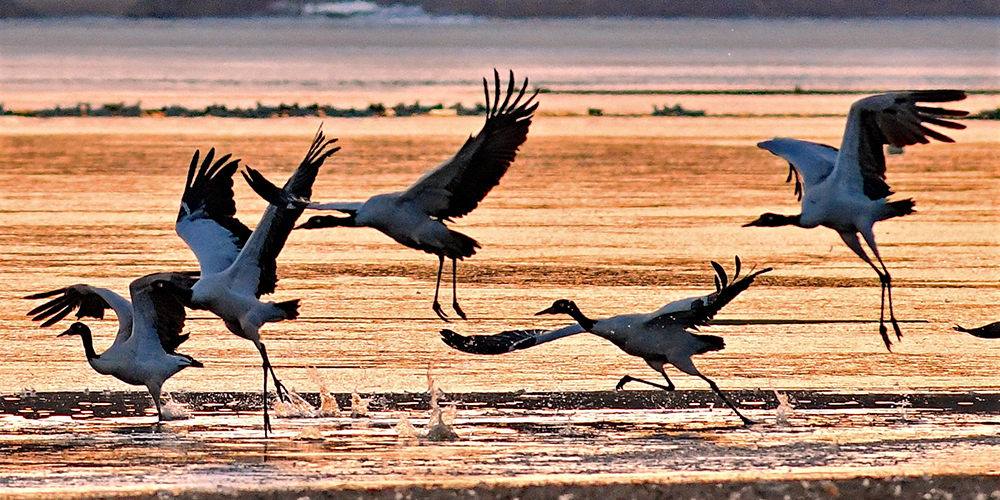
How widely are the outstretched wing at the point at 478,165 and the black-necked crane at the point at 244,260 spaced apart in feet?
2.78

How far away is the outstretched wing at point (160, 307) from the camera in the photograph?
1261cm

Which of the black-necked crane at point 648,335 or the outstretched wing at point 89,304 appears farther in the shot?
the outstretched wing at point 89,304

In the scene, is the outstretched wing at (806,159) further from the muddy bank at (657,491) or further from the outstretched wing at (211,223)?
the muddy bank at (657,491)

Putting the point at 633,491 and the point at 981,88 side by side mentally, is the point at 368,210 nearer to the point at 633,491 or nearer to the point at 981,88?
the point at 633,491

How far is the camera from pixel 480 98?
48719 mm

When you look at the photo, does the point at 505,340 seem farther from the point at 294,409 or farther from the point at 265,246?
the point at 265,246

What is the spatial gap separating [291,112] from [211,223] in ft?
99.9

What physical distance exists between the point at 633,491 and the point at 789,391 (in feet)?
A: 11.7

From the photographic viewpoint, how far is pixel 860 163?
13539 mm

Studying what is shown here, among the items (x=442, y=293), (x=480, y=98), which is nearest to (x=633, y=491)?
(x=442, y=293)

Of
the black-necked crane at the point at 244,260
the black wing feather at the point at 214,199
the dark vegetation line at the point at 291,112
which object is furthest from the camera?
the dark vegetation line at the point at 291,112

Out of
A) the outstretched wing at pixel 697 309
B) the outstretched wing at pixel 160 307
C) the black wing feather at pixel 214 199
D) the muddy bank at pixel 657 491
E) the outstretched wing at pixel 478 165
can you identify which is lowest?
the muddy bank at pixel 657 491

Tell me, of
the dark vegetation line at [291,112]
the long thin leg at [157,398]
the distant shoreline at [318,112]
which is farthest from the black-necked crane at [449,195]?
the distant shoreline at [318,112]

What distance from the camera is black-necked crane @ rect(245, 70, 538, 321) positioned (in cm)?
1303
